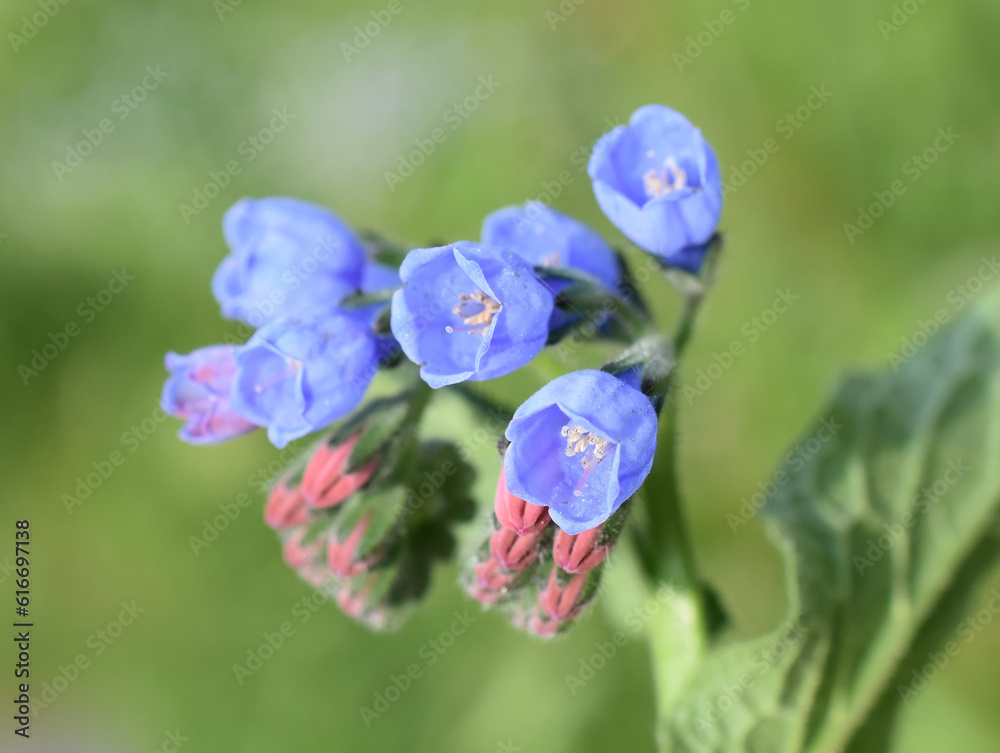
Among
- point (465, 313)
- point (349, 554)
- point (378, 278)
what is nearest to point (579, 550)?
point (465, 313)

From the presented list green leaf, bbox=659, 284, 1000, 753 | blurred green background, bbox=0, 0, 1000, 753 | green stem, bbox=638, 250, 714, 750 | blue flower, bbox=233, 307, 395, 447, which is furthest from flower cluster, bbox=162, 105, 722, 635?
blurred green background, bbox=0, 0, 1000, 753

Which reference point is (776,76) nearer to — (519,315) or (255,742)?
(519,315)

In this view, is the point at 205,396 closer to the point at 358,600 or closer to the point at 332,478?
the point at 332,478

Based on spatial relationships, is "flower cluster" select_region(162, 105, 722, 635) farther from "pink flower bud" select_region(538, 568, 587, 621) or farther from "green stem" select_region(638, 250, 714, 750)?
"green stem" select_region(638, 250, 714, 750)

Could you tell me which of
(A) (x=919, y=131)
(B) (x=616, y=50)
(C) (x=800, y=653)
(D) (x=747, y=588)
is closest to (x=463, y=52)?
(B) (x=616, y=50)

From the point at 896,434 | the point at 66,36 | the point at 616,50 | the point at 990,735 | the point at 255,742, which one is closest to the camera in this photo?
the point at 896,434

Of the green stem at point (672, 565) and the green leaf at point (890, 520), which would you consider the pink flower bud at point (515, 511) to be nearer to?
the green stem at point (672, 565)
